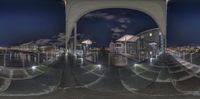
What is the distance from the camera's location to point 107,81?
12.4 meters

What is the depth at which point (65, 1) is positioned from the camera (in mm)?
12539

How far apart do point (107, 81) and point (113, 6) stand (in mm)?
1180

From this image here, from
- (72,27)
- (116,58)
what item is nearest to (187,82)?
(116,58)

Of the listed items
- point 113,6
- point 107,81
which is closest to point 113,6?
point 113,6

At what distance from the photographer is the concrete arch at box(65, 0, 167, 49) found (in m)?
12.5

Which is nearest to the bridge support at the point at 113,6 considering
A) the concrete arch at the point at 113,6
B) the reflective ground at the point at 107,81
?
the concrete arch at the point at 113,6

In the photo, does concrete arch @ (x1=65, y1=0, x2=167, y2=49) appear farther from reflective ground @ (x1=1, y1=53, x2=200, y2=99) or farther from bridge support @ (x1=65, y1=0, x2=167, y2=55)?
reflective ground @ (x1=1, y1=53, x2=200, y2=99)

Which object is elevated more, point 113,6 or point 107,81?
point 113,6

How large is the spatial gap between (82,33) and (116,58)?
2.18ft

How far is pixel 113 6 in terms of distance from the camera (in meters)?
12.5

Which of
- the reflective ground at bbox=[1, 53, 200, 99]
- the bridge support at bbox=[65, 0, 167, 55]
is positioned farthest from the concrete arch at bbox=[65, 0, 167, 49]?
the reflective ground at bbox=[1, 53, 200, 99]

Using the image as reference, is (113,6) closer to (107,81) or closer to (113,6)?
(113,6)

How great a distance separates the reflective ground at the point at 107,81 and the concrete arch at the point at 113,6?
21.6 inches

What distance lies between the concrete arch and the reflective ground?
1.80ft
